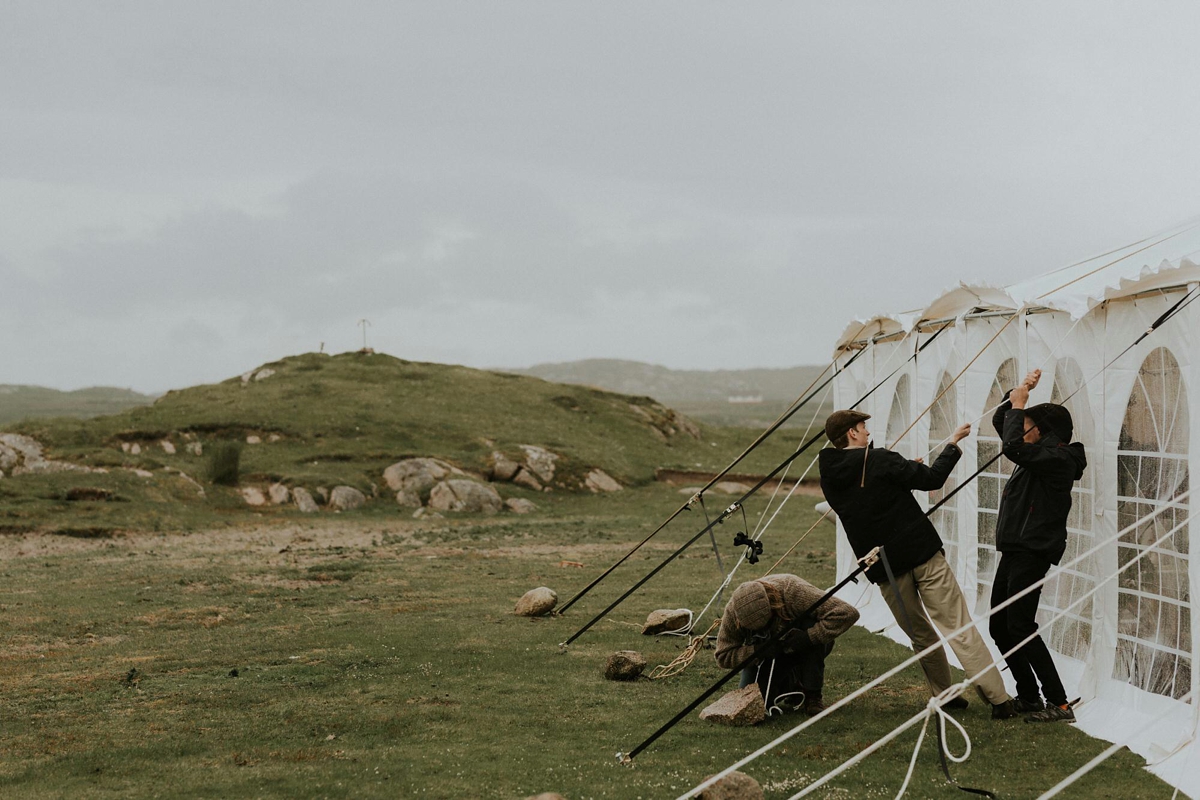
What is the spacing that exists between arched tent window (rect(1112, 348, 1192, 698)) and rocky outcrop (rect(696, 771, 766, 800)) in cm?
318

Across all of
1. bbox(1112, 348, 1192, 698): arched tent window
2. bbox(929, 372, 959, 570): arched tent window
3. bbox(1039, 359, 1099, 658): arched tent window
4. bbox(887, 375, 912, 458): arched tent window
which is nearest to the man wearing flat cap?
bbox(1039, 359, 1099, 658): arched tent window

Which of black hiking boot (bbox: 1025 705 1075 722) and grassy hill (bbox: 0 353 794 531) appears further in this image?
grassy hill (bbox: 0 353 794 531)

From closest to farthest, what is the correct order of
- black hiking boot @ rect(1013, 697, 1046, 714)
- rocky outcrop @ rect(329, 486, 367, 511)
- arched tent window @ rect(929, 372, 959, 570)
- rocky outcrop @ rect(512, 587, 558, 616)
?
1. black hiking boot @ rect(1013, 697, 1046, 714)
2. arched tent window @ rect(929, 372, 959, 570)
3. rocky outcrop @ rect(512, 587, 558, 616)
4. rocky outcrop @ rect(329, 486, 367, 511)

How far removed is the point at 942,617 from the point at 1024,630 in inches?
21.8

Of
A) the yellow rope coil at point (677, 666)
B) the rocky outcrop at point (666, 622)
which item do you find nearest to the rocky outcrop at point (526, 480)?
the rocky outcrop at point (666, 622)

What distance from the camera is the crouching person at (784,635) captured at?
7984mm

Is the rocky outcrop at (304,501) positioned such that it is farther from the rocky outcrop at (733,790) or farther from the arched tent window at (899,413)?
the rocky outcrop at (733,790)

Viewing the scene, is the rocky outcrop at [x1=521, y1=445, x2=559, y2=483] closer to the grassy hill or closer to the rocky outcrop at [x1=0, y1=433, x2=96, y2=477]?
the grassy hill

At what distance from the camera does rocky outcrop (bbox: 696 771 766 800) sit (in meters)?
5.75

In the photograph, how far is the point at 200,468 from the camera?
1246 inches

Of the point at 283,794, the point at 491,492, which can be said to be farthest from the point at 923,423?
the point at 491,492

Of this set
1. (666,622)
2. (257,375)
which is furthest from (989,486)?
(257,375)

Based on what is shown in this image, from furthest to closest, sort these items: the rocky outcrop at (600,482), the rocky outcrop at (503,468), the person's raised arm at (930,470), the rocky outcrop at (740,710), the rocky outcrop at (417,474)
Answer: the rocky outcrop at (600,482) < the rocky outcrop at (503,468) < the rocky outcrop at (417,474) < the rocky outcrop at (740,710) < the person's raised arm at (930,470)

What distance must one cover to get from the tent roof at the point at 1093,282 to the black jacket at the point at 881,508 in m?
1.85
